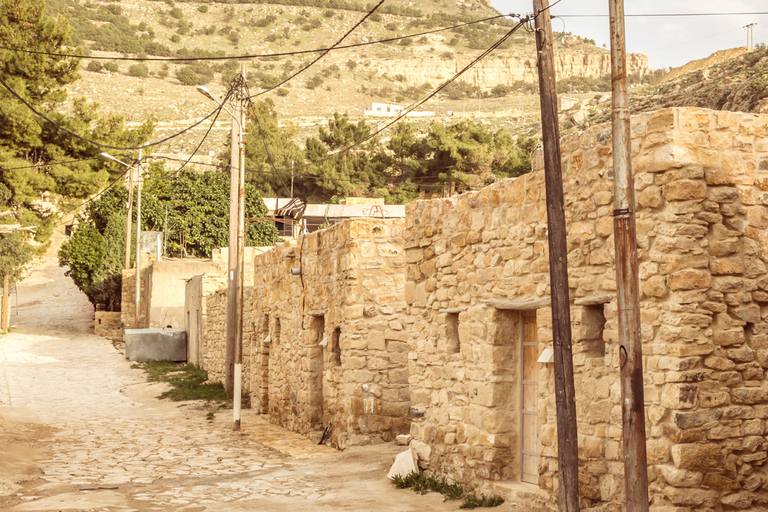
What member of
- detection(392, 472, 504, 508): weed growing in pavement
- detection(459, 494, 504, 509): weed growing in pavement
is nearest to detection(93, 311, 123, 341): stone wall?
detection(392, 472, 504, 508): weed growing in pavement

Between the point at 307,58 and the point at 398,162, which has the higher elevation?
the point at 307,58

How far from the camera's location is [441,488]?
894cm

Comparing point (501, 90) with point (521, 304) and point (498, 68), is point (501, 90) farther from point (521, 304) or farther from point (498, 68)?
point (521, 304)

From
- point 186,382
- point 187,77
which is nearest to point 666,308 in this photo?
point 186,382

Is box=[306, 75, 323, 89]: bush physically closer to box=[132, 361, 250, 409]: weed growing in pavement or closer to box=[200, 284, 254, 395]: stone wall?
box=[132, 361, 250, 409]: weed growing in pavement

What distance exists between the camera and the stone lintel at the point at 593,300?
6.65 meters

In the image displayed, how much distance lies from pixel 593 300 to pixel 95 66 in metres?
98.3

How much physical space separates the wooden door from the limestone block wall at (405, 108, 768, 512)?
2 cm

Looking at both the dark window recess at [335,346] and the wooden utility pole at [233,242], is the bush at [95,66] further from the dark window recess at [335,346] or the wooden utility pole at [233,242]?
the dark window recess at [335,346]

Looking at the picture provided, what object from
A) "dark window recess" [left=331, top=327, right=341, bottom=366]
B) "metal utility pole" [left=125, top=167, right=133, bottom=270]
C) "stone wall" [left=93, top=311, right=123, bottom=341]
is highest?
"metal utility pole" [left=125, top=167, right=133, bottom=270]

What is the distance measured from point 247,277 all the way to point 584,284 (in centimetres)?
1622

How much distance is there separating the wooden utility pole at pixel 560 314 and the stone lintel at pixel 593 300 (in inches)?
9.4

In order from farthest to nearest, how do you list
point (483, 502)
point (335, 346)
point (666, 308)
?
point (335, 346), point (483, 502), point (666, 308)

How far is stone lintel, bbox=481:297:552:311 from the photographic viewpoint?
24.7ft
